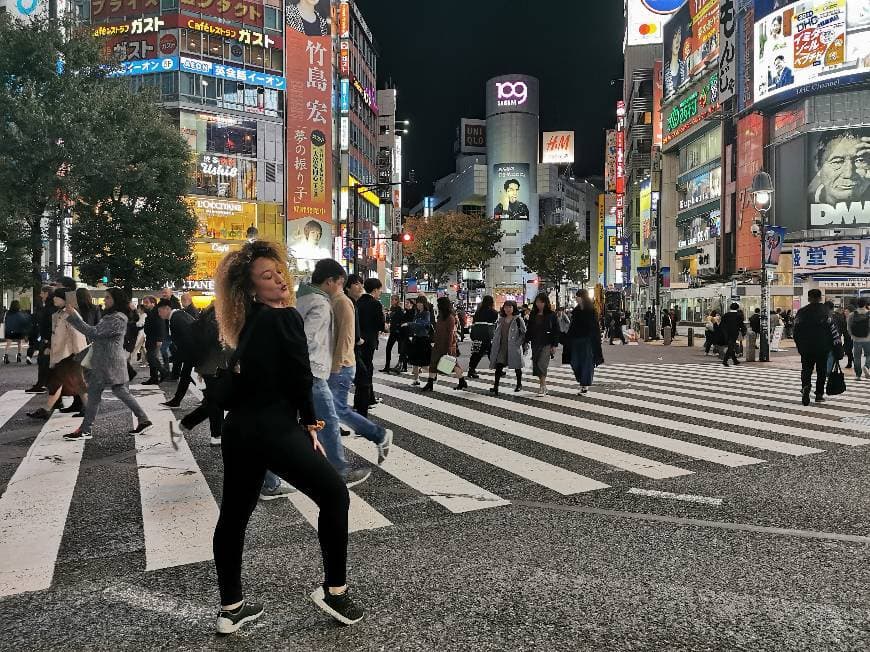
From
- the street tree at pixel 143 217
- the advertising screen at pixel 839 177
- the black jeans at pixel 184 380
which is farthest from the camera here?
the advertising screen at pixel 839 177

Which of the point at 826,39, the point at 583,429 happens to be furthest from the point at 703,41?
the point at 583,429

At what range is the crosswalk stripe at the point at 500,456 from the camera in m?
6.07

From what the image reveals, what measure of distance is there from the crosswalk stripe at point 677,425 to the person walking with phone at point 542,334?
0.47m

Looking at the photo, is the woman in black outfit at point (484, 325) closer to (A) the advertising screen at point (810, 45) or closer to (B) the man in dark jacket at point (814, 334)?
(B) the man in dark jacket at point (814, 334)

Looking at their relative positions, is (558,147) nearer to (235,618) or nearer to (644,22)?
(644,22)

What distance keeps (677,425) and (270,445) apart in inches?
292

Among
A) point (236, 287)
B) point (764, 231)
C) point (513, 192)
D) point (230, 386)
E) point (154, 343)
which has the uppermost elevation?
point (513, 192)

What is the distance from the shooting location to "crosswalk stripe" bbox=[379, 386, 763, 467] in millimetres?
7227

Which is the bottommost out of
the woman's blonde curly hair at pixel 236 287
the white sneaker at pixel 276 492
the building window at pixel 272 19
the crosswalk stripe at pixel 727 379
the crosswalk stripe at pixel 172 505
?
the crosswalk stripe at pixel 727 379

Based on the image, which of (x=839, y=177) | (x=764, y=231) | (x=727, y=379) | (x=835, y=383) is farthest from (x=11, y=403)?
(x=839, y=177)

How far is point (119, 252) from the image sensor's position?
29.9 metres

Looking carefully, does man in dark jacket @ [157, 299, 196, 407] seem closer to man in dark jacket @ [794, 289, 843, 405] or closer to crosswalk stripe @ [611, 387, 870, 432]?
Answer: crosswalk stripe @ [611, 387, 870, 432]

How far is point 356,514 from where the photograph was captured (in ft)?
16.8

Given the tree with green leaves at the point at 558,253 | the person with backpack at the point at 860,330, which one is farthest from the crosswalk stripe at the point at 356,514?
the tree with green leaves at the point at 558,253
